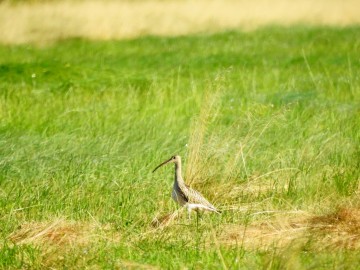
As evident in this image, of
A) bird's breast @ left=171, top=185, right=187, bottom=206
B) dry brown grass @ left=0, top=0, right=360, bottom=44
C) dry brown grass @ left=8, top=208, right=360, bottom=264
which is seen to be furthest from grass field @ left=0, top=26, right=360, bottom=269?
dry brown grass @ left=0, top=0, right=360, bottom=44

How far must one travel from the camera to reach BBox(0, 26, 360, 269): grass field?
7.73 m

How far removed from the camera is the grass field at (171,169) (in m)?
7.73

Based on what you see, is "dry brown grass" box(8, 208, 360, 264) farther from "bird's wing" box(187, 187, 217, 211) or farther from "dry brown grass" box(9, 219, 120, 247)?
"bird's wing" box(187, 187, 217, 211)

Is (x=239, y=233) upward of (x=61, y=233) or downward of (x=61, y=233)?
downward

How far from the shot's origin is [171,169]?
10.5 m

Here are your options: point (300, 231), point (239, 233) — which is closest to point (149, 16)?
point (239, 233)

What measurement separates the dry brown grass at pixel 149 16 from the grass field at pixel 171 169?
27.6ft

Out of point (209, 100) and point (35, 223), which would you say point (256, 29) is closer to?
point (209, 100)

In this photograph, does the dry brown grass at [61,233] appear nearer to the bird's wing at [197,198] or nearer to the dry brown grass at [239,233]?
the dry brown grass at [239,233]

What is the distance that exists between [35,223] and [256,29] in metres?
17.5

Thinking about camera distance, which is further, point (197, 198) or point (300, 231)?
point (197, 198)

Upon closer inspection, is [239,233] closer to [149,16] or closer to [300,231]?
[300,231]

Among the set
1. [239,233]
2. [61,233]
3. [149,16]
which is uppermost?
[149,16]

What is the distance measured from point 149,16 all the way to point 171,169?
17.5m
